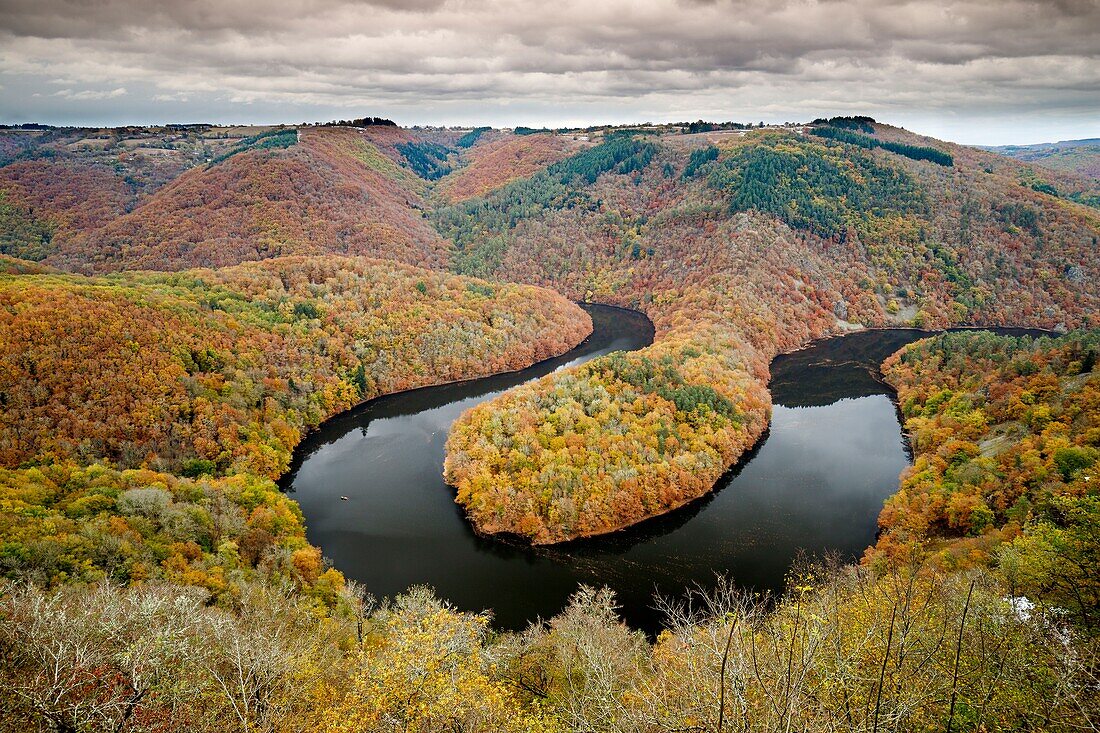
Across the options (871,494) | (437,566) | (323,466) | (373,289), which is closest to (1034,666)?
(437,566)

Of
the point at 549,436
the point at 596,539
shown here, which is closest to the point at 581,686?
the point at 596,539

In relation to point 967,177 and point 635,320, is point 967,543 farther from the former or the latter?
point 967,177

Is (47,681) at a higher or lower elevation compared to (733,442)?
higher

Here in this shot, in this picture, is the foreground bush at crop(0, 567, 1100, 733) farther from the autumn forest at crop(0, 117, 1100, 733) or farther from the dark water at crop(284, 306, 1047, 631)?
the dark water at crop(284, 306, 1047, 631)

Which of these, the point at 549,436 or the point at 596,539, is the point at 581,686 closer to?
the point at 596,539

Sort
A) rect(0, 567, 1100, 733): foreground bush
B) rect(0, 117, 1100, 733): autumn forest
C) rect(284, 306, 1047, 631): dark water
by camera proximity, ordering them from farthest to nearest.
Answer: rect(284, 306, 1047, 631): dark water
rect(0, 117, 1100, 733): autumn forest
rect(0, 567, 1100, 733): foreground bush

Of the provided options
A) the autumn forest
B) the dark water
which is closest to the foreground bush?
the autumn forest
